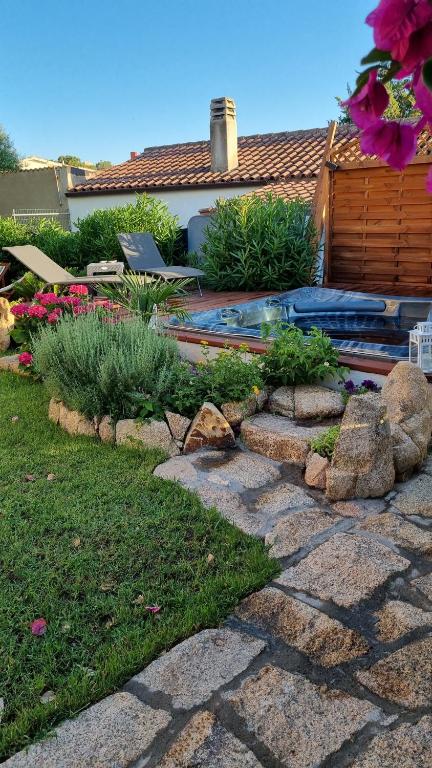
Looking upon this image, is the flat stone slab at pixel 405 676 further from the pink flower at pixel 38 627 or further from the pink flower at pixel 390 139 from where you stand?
the pink flower at pixel 390 139

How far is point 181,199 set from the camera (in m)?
17.8

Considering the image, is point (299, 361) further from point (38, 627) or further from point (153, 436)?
point (38, 627)

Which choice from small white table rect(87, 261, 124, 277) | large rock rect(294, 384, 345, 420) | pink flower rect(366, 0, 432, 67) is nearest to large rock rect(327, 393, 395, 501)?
large rock rect(294, 384, 345, 420)

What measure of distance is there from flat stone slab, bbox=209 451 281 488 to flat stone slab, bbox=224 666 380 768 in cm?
162

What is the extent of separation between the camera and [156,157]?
840 inches

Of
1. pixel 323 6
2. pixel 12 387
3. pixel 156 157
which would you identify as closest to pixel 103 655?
pixel 12 387

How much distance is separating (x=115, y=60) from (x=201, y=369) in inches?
1128

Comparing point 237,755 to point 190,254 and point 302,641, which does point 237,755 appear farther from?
point 190,254

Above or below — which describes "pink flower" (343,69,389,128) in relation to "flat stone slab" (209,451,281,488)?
above

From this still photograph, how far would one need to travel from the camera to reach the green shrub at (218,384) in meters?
4.33

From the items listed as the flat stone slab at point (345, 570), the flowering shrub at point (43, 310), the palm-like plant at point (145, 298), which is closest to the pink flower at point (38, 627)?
the flat stone slab at point (345, 570)

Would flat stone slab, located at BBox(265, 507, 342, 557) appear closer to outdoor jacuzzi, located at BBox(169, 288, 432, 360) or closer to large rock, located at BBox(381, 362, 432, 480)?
large rock, located at BBox(381, 362, 432, 480)

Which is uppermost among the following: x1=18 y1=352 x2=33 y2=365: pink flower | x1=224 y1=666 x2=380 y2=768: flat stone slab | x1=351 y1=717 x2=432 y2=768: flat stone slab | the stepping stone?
x1=18 y1=352 x2=33 y2=365: pink flower

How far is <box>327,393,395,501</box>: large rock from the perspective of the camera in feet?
10.9
